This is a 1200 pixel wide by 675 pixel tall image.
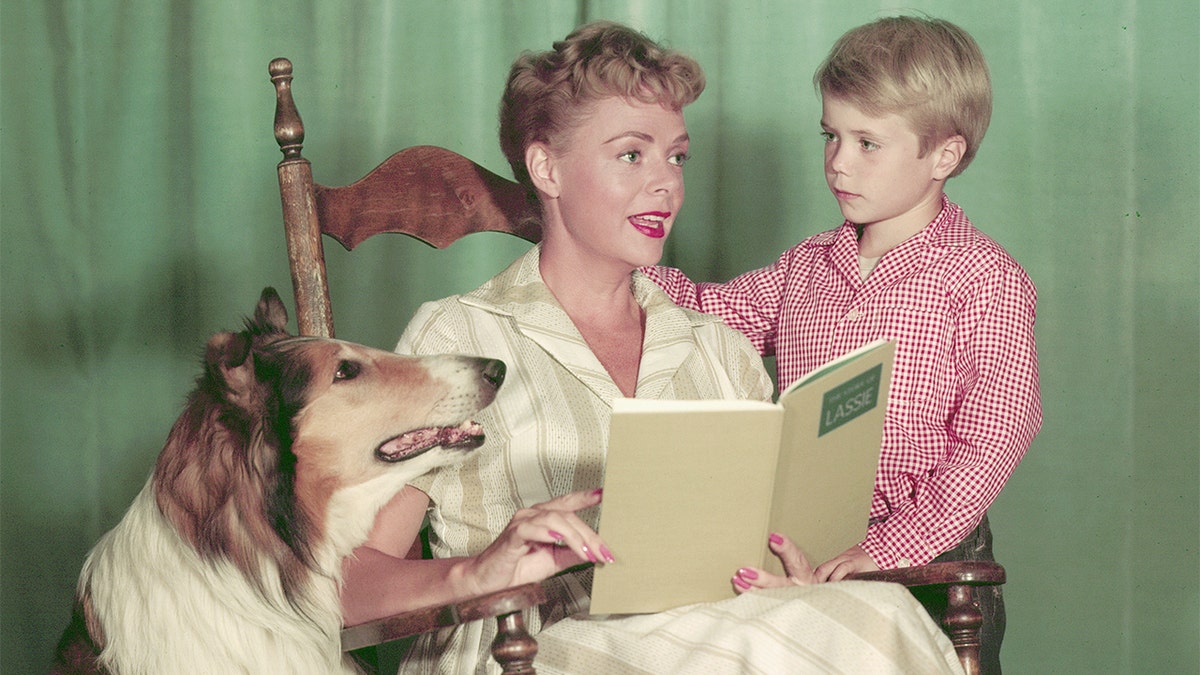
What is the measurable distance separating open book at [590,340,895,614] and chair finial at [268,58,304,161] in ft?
2.60

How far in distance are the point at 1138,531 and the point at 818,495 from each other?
131 centimetres

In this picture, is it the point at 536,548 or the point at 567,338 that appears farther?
the point at 567,338

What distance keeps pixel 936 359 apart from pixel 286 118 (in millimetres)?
973

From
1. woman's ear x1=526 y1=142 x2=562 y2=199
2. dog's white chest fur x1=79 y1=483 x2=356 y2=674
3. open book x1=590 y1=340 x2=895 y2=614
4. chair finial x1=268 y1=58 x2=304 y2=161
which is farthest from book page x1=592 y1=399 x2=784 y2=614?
chair finial x1=268 y1=58 x2=304 y2=161

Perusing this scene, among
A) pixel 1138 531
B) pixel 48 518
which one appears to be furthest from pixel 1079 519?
pixel 48 518

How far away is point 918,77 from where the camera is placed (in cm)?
183

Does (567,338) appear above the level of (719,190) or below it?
below

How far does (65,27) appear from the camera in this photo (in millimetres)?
2557

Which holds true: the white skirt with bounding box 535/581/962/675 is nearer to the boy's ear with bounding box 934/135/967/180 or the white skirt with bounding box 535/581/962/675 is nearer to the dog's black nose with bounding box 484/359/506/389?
the dog's black nose with bounding box 484/359/506/389

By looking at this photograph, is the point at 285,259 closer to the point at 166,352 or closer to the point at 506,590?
the point at 166,352

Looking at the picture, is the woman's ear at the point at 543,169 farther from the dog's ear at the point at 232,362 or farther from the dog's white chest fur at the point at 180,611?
the dog's white chest fur at the point at 180,611

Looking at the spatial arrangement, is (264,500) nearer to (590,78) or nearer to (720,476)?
(720,476)

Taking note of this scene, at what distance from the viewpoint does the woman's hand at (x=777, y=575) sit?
1.44 meters

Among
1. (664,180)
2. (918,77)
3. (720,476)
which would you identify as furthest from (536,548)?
(918,77)
